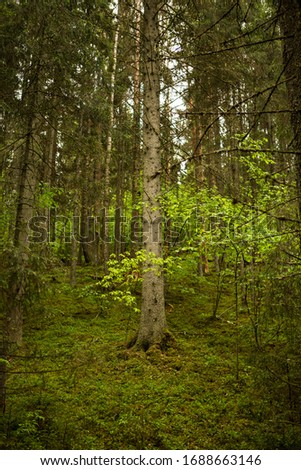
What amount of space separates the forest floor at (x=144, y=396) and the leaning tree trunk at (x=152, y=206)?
0.63 metres

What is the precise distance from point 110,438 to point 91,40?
29.3ft

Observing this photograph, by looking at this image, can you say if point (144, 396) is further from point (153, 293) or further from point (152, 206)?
point (152, 206)

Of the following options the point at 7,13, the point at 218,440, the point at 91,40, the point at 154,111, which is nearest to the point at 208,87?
the point at 154,111

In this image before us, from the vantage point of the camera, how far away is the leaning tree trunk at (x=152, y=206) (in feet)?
26.2

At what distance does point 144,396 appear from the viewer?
243 inches

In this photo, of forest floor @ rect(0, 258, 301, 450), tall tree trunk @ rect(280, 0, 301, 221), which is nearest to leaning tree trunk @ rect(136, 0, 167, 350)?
forest floor @ rect(0, 258, 301, 450)

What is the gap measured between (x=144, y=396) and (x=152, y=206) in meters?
4.33

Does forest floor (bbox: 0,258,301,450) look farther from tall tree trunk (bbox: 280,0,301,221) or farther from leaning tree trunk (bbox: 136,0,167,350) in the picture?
tall tree trunk (bbox: 280,0,301,221)

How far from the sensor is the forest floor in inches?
183

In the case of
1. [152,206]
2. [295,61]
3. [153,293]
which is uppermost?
[295,61]

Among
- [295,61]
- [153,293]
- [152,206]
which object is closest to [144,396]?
[153,293]

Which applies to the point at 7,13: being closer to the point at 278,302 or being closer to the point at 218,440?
the point at 278,302

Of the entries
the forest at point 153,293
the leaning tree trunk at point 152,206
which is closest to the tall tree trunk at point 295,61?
the forest at point 153,293

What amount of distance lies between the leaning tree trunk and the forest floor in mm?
628
